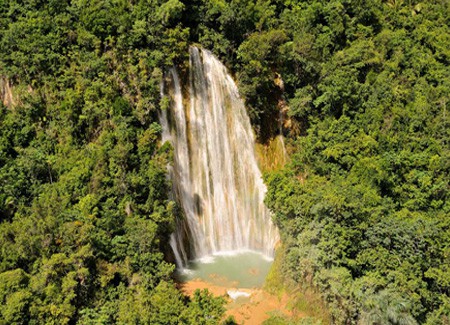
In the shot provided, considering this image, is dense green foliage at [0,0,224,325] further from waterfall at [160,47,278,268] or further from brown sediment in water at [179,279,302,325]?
brown sediment in water at [179,279,302,325]

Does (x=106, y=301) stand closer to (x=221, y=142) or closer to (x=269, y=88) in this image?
(x=221, y=142)

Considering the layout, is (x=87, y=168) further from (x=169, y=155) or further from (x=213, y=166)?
(x=213, y=166)

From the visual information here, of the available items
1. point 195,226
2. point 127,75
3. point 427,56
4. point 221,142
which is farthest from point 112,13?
point 427,56

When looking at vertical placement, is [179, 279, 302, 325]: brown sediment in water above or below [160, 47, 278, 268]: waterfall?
below

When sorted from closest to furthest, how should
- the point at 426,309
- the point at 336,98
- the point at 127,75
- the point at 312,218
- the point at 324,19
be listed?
1. the point at 426,309
2. the point at 312,218
3. the point at 127,75
4. the point at 336,98
5. the point at 324,19

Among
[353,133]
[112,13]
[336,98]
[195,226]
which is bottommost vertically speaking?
[195,226]

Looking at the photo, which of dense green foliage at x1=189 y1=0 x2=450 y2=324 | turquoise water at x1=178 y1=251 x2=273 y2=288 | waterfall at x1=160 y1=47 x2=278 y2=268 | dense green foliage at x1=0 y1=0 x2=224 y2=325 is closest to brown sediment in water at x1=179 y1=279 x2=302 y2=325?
turquoise water at x1=178 y1=251 x2=273 y2=288
